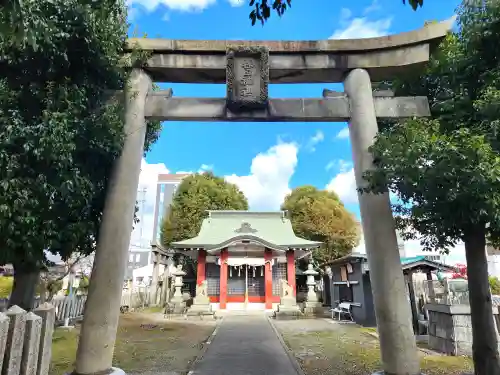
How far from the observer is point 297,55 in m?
6.30

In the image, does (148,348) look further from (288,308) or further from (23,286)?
(288,308)

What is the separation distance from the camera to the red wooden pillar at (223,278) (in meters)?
22.7

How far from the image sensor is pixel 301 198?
3697 cm

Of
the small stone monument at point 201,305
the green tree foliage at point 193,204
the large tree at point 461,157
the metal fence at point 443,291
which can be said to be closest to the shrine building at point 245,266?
the small stone monument at point 201,305

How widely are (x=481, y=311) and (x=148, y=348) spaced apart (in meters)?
8.71

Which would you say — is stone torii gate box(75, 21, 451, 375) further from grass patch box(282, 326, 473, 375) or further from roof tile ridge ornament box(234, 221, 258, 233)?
roof tile ridge ornament box(234, 221, 258, 233)

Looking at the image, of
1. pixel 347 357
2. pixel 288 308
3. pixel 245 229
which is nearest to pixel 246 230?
pixel 245 229

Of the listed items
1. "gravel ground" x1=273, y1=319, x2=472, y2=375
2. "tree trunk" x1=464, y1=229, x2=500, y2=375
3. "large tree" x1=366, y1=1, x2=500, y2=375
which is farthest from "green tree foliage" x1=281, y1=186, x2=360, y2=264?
"tree trunk" x1=464, y1=229, x2=500, y2=375

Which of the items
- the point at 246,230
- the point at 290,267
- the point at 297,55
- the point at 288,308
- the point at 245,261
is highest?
the point at 297,55

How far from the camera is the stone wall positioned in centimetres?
880

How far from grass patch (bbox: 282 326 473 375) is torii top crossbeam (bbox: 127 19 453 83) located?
613cm

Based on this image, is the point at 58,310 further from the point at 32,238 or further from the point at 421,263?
the point at 421,263

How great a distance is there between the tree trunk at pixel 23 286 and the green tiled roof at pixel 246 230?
17150mm

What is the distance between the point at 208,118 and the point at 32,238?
→ 330 centimetres
